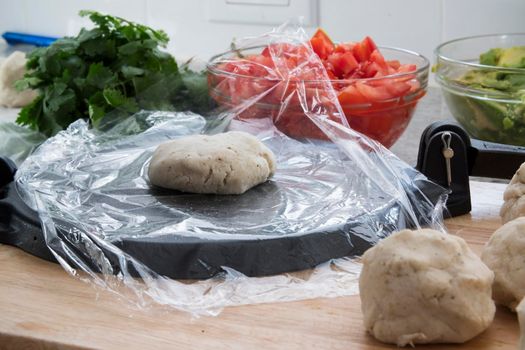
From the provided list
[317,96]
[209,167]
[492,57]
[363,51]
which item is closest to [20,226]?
[209,167]

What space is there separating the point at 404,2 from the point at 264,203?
1.14m

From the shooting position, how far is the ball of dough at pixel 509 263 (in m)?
0.96

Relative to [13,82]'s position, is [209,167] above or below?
above

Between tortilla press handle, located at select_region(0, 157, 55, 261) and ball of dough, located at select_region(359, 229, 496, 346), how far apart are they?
0.46 m

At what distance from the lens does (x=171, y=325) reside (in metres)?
0.99

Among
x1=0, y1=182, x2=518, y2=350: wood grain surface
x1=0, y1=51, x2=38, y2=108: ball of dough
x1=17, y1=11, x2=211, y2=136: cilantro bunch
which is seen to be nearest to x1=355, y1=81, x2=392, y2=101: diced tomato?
x1=17, y1=11, x2=211, y2=136: cilantro bunch

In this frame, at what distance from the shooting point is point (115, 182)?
1.30 meters

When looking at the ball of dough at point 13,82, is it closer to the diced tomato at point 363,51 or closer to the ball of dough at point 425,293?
the diced tomato at point 363,51

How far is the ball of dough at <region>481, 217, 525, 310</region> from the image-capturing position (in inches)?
37.7

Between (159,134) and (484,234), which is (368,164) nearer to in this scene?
(484,234)

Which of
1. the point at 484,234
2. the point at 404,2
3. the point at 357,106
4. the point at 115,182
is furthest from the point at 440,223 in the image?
the point at 404,2

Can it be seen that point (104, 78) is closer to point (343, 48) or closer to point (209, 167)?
point (343, 48)

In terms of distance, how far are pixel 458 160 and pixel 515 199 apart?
0.52 ft

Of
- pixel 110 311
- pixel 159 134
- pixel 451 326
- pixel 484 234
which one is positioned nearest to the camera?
pixel 451 326
